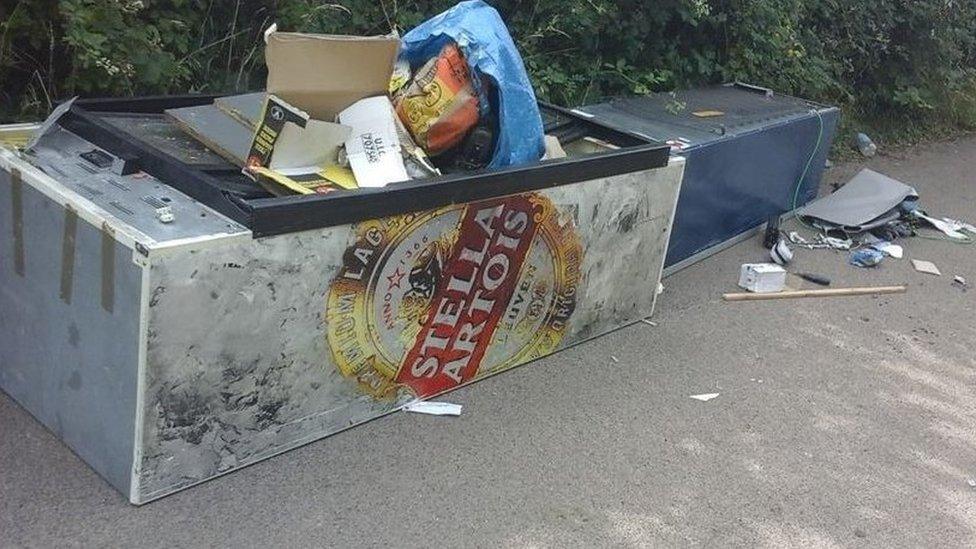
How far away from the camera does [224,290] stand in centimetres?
271

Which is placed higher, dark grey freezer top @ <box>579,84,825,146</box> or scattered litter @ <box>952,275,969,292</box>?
dark grey freezer top @ <box>579,84,825,146</box>

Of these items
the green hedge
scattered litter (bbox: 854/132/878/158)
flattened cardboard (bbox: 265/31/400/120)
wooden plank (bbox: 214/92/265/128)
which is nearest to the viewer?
flattened cardboard (bbox: 265/31/400/120)

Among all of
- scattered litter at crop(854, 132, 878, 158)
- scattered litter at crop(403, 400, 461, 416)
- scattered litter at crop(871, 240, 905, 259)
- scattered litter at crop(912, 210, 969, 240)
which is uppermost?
scattered litter at crop(854, 132, 878, 158)

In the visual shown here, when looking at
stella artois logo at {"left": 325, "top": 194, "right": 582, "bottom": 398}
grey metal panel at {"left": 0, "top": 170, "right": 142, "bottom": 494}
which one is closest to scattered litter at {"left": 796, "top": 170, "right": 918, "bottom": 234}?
stella artois logo at {"left": 325, "top": 194, "right": 582, "bottom": 398}

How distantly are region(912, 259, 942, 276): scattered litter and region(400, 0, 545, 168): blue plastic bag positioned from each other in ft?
10.0

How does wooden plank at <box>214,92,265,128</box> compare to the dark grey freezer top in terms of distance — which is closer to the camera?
wooden plank at <box>214,92,265,128</box>

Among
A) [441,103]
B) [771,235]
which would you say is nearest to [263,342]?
[441,103]

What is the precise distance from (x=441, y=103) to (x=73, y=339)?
1.42 metres

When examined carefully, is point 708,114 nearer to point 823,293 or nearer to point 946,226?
point 823,293

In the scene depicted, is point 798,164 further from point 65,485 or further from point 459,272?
point 65,485

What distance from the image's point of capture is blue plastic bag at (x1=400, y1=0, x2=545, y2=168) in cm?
343

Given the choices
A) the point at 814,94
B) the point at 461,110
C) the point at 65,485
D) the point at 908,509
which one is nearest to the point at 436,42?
the point at 461,110

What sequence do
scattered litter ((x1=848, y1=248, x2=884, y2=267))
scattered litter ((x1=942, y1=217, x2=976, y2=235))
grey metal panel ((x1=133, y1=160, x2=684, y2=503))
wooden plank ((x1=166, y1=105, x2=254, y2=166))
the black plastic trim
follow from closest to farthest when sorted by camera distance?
grey metal panel ((x1=133, y1=160, x2=684, y2=503)), the black plastic trim, wooden plank ((x1=166, y1=105, x2=254, y2=166)), scattered litter ((x1=848, y1=248, x2=884, y2=267)), scattered litter ((x1=942, y1=217, x2=976, y2=235))

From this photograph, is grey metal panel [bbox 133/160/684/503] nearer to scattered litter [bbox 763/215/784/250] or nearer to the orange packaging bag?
the orange packaging bag
